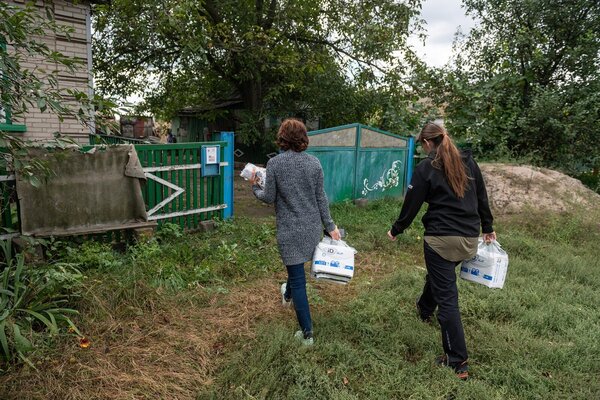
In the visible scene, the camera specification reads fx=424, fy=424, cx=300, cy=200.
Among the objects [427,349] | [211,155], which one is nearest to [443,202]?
[427,349]

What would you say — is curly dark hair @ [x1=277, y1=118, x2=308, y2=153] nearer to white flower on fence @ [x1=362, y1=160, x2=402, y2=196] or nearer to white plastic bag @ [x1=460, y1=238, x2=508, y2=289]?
white plastic bag @ [x1=460, y1=238, x2=508, y2=289]

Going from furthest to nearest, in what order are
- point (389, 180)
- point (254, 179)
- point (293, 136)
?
1. point (389, 180)
2. point (254, 179)
3. point (293, 136)

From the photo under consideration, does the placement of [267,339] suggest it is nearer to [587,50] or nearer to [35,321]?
[35,321]

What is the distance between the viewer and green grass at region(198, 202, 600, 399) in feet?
9.20

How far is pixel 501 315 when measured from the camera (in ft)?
12.9

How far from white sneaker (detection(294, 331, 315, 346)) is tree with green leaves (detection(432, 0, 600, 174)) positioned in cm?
924

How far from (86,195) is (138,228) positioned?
701 millimetres

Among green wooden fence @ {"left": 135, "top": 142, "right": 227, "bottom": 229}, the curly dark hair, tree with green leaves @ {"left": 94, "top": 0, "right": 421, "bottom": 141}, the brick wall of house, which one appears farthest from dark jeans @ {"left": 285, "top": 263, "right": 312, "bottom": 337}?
tree with green leaves @ {"left": 94, "top": 0, "right": 421, "bottom": 141}

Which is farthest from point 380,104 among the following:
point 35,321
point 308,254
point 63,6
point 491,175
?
point 35,321

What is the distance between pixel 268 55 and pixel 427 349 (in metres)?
8.92

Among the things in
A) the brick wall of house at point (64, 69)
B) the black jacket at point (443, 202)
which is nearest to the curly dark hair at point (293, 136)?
the black jacket at point (443, 202)

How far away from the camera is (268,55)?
10609 mm

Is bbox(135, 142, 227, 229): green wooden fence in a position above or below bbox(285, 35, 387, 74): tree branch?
below

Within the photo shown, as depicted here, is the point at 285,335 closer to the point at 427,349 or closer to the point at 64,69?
the point at 427,349
